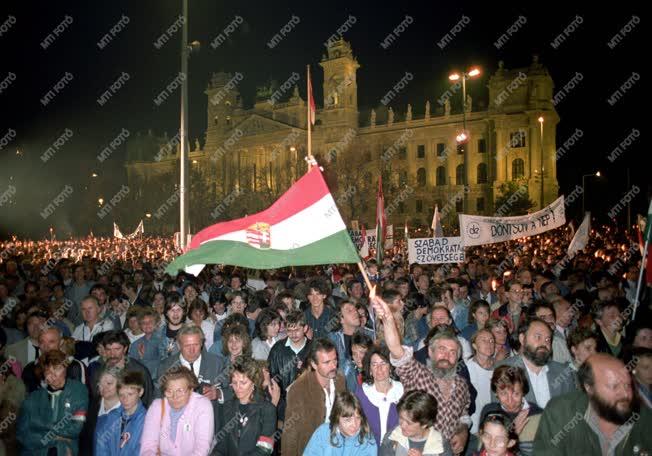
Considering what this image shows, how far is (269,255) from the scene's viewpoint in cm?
512

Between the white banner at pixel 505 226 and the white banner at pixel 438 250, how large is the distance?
0.53 meters

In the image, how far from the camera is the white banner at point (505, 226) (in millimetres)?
13719

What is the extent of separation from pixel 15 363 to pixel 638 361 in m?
5.70

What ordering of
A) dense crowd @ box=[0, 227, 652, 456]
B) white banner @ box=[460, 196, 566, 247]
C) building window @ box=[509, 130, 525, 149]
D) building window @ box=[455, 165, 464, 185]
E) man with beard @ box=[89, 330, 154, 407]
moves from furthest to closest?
building window @ box=[455, 165, 464, 185] → building window @ box=[509, 130, 525, 149] → white banner @ box=[460, 196, 566, 247] → man with beard @ box=[89, 330, 154, 407] → dense crowd @ box=[0, 227, 652, 456]

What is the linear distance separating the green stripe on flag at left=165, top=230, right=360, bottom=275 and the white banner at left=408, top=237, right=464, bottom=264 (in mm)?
8246

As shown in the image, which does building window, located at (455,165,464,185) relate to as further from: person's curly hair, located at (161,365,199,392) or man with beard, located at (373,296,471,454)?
person's curly hair, located at (161,365,199,392)

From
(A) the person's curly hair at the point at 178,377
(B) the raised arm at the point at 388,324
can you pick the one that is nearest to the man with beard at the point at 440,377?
(B) the raised arm at the point at 388,324

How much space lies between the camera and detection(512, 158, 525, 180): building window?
208 feet

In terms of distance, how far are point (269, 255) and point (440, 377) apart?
6.07 ft

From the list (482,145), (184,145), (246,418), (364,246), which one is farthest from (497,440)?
(482,145)

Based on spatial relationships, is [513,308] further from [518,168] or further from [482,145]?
[482,145]

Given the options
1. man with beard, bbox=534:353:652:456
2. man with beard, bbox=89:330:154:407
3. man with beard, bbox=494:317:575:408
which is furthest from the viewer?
man with beard, bbox=89:330:154:407

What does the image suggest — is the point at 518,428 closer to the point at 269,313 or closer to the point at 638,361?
the point at 638,361

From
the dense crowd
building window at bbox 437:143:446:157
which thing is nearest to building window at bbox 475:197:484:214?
building window at bbox 437:143:446:157
